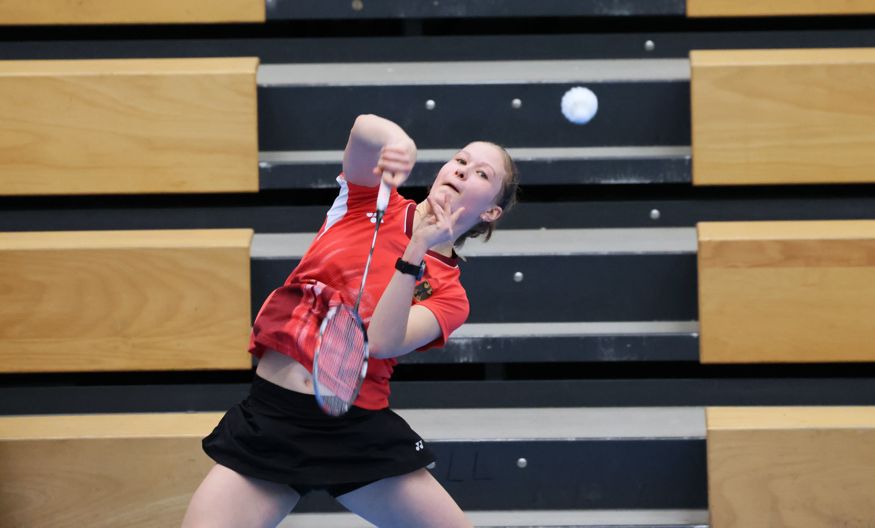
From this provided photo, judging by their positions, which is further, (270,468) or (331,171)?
(331,171)

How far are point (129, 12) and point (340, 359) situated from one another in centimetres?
141

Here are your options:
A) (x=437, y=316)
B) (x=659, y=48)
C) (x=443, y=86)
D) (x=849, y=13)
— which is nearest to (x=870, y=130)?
(x=849, y=13)

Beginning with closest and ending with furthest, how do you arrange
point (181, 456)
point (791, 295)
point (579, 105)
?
point (181, 456)
point (791, 295)
point (579, 105)

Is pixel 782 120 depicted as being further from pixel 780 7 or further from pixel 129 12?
pixel 129 12

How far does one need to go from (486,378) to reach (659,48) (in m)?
0.84

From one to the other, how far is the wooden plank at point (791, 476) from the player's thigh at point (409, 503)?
2.67 feet

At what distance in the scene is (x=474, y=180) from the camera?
1.81 meters

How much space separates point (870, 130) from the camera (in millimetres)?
2707

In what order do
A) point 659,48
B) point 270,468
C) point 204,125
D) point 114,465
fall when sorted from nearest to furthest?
1. point 270,468
2. point 114,465
3. point 204,125
4. point 659,48

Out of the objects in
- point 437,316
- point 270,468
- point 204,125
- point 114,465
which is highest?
point 204,125

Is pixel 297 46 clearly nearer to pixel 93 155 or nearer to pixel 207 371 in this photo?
pixel 93 155

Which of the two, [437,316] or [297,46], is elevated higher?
[297,46]

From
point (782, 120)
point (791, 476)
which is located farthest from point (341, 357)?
point (782, 120)

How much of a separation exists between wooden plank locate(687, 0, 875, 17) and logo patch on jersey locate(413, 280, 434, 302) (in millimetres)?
1296
